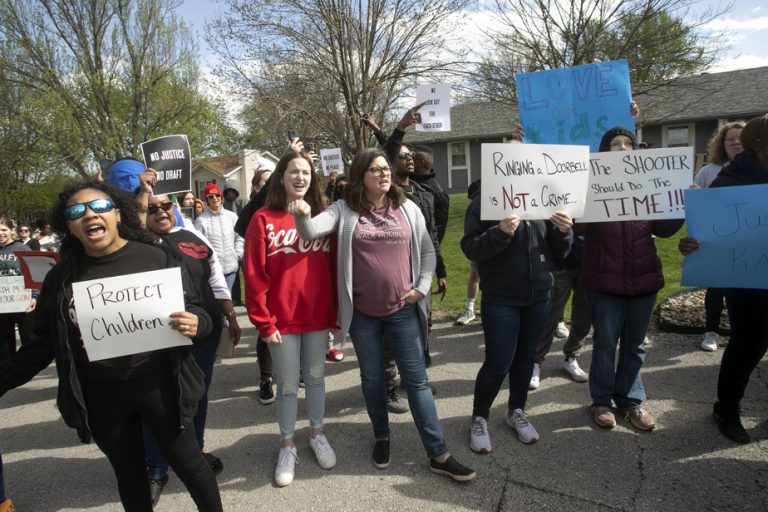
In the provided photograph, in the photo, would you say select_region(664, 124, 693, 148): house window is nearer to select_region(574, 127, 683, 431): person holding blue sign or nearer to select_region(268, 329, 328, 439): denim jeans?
select_region(574, 127, 683, 431): person holding blue sign

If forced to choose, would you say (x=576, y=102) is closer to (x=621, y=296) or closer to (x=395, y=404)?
(x=621, y=296)

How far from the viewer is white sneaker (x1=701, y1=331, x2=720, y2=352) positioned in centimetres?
452

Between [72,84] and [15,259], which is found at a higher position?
[72,84]

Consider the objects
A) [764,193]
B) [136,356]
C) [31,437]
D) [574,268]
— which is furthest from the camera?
[574,268]

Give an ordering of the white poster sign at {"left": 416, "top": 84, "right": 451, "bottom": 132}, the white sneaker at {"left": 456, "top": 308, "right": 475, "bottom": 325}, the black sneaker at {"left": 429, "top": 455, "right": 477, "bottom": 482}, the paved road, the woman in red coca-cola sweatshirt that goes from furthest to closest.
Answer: the white sneaker at {"left": 456, "top": 308, "right": 475, "bottom": 325} → the white poster sign at {"left": 416, "top": 84, "right": 451, "bottom": 132} → the woman in red coca-cola sweatshirt → the black sneaker at {"left": 429, "top": 455, "right": 477, "bottom": 482} → the paved road

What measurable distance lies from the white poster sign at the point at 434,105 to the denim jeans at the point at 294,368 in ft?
9.59

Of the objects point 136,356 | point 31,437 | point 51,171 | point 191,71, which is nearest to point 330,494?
point 136,356

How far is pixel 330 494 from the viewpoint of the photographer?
283cm

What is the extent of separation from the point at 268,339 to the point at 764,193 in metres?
2.97

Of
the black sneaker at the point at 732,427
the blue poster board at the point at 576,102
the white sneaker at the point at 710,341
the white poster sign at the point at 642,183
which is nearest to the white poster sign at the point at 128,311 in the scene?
the white poster sign at the point at 642,183

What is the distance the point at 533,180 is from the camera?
112 inches

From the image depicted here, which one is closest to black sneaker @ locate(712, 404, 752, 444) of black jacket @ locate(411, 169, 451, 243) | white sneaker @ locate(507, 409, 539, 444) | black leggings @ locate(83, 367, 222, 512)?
white sneaker @ locate(507, 409, 539, 444)

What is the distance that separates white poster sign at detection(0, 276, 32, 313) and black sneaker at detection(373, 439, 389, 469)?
9.73 feet

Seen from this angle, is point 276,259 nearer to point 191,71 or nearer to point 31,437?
point 31,437
